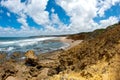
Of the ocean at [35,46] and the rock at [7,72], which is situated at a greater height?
the rock at [7,72]

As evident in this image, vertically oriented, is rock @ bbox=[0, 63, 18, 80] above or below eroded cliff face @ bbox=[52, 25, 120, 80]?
below

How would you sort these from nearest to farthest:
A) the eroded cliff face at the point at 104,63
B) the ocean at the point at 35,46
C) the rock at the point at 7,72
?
the eroded cliff face at the point at 104,63 → the rock at the point at 7,72 → the ocean at the point at 35,46

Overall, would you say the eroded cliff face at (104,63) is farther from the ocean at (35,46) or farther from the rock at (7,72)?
the ocean at (35,46)

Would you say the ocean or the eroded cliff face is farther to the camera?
the ocean

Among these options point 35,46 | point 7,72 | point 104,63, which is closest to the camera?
point 104,63

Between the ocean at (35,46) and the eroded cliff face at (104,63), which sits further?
the ocean at (35,46)

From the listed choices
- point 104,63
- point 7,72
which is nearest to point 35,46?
point 7,72

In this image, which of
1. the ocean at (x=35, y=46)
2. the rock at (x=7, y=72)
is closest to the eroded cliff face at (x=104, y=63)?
the rock at (x=7, y=72)

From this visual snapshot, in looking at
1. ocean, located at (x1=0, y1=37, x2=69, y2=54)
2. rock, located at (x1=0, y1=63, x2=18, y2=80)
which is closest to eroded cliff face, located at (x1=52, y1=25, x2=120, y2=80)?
rock, located at (x1=0, y1=63, x2=18, y2=80)

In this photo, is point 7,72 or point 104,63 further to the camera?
point 7,72

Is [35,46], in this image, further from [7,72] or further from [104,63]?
[104,63]

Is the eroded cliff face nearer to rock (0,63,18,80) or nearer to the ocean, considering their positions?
rock (0,63,18,80)

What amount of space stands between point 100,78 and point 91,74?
0.79 ft

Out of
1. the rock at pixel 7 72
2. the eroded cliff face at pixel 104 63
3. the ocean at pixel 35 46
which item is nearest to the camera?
the eroded cliff face at pixel 104 63
